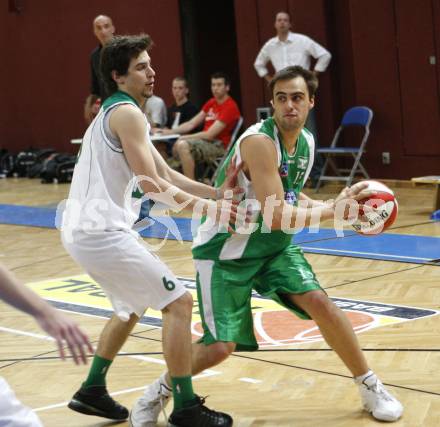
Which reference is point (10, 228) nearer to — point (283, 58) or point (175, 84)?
point (175, 84)

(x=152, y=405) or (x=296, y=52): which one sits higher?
(x=296, y=52)

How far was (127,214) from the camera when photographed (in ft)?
13.9

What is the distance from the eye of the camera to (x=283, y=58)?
483 inches

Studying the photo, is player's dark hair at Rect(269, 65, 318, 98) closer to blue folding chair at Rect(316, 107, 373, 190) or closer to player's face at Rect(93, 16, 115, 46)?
player's face at Rect(93, 16, 115, 46)

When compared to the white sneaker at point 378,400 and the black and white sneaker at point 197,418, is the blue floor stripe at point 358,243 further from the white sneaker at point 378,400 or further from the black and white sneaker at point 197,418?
the black and white sneaker at point 197,418

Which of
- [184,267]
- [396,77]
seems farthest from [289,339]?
[396,77]

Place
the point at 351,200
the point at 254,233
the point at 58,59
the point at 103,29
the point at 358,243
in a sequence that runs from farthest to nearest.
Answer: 1. the point at 58,59
2. the point at 103,29
3. the point at 358,243
4. the point at 254,233
5. the point at 351,200

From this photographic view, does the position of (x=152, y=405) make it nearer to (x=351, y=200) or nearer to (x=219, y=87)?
(x=351, y=200)

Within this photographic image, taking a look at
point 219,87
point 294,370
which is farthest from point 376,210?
point 219,87

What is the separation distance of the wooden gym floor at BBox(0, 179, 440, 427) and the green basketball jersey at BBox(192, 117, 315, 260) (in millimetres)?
703

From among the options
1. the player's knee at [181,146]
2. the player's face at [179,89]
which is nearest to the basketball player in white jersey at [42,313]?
the player's knee at [181,146]

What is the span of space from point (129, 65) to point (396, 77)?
26.9 feet

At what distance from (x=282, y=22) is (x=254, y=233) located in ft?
26.6

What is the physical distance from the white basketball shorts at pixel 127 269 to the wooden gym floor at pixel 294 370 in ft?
2.19
